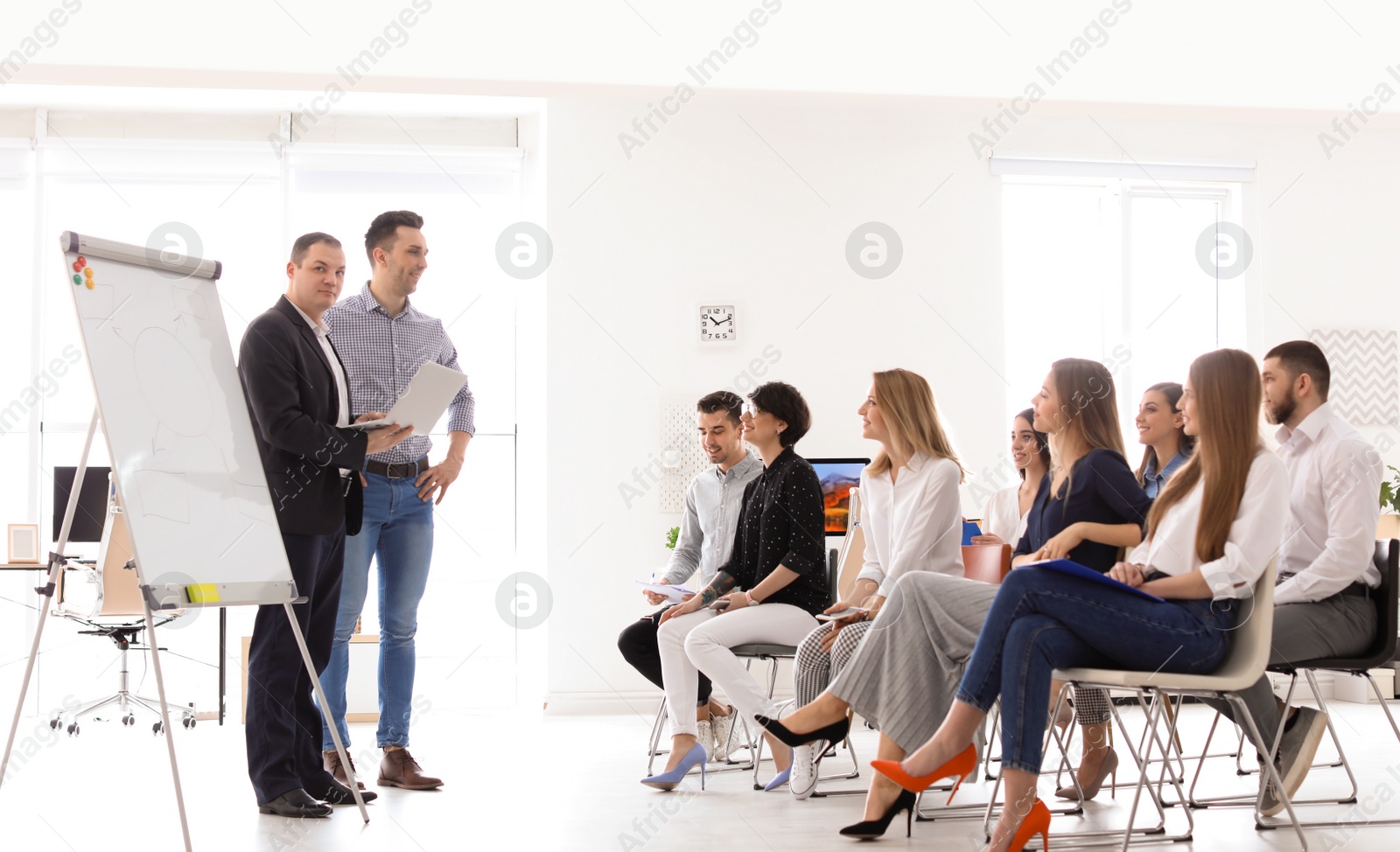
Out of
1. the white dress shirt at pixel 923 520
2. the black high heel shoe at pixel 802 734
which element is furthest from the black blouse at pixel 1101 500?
the black high heel shoe at pixel 802 734

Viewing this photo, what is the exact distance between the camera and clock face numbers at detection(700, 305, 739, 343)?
5.44m

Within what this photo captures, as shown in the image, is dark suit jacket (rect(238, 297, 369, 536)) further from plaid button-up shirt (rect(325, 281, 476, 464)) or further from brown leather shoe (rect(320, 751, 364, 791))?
brown leather shoe (rect(320, 751, 364, 791))

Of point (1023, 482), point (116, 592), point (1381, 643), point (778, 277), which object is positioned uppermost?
point (778, 277)

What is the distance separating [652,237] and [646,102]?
0.65 meters

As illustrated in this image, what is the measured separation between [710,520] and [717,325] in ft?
5.84

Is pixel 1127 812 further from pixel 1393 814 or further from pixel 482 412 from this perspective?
pixel 482 412

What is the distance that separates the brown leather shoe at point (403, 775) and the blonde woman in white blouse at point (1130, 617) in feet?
4.86

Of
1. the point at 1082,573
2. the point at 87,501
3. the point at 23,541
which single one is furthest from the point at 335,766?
the point at 23,541

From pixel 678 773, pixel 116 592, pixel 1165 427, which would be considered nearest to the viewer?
pixel 678 773

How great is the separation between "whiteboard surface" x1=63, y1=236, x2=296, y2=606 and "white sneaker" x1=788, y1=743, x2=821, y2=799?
1447 millimetres

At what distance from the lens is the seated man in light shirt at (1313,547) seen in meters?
2.70

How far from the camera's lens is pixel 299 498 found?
2.79 metres

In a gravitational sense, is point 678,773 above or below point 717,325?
below

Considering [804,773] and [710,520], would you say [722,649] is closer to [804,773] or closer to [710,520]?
[804,773]
